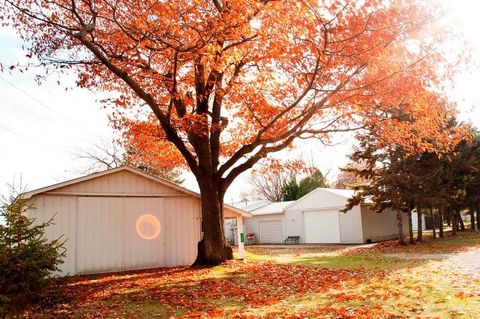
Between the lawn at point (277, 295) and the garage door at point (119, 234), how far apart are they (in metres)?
1.87

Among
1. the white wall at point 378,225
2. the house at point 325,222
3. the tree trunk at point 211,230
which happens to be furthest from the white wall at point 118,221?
the white wall at point 378,225

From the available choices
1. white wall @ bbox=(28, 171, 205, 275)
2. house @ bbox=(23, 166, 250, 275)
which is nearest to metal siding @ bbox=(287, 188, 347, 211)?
house @ bbox=(23, 166, 250, 275)

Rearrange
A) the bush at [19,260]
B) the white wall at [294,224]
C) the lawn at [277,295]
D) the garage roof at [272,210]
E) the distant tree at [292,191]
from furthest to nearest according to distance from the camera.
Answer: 1. the distant tree at [292,191]
2. the garage roof at [272,210]
3. the white wall at [294,224]
4. the bush at [19,260]
5. the lawn at [277,295]

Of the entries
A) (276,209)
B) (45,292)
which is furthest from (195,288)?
(276,209)

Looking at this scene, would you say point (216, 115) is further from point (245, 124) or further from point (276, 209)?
point (276, 209)

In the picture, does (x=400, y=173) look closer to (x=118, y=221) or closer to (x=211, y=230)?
(x=211, y=230)

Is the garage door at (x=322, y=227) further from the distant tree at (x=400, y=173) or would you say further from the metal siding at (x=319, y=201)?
the distant tree at (x=400, y=173)

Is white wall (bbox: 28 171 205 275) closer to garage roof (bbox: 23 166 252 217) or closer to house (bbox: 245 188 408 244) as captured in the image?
garage roof (bbox: 23 166 252 217)

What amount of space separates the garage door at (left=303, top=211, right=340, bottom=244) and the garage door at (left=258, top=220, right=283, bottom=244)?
9.95 ft

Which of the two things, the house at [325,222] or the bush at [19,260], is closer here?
the bush at [19,260]

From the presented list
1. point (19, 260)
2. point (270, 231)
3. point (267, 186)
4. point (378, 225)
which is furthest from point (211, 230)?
point (267, 186)

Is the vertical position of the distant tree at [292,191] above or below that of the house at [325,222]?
above

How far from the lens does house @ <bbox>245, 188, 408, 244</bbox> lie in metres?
27.8

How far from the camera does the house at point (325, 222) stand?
27.8 metres
